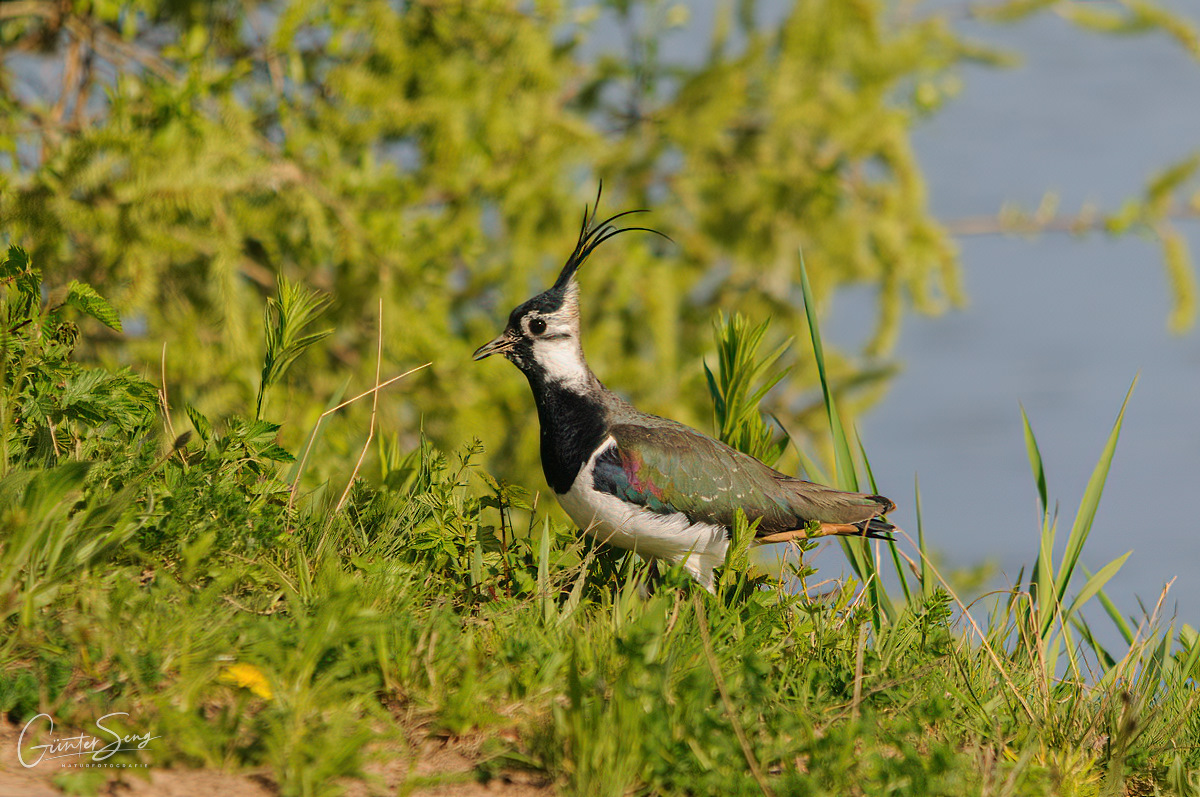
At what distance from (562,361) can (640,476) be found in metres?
0.75

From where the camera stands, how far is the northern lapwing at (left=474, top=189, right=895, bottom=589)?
454cm

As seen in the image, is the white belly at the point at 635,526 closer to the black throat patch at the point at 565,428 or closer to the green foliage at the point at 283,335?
the black throat patch at the point at 565,428

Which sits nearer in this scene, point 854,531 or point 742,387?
point 854,531

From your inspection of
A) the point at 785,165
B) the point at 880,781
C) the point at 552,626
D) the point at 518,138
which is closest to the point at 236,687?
the point at 552,626

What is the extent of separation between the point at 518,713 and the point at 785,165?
6033 millimetres

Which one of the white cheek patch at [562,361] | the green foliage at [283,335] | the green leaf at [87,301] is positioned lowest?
the white cheek patch at [562,361]

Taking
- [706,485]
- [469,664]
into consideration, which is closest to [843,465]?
[706,485]

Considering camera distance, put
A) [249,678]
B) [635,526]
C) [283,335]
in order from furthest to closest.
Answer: [635,526] < [283,335] < [249,678]

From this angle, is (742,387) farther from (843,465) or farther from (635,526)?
(635,526)

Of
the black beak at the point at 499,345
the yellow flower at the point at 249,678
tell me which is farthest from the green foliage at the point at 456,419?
the black beak at the point at 499,345

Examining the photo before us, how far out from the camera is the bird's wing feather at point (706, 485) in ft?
15.0

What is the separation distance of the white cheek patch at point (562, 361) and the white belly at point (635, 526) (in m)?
0.41

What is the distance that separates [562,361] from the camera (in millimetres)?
4977

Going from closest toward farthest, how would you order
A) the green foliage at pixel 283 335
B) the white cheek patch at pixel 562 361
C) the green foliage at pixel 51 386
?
the green foliage at pixel 51 386, the green foliage at pixel 283 335, the white cheek patch at pixel 562 361
